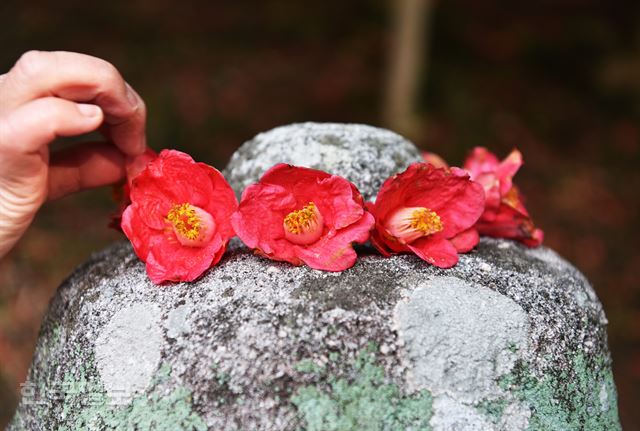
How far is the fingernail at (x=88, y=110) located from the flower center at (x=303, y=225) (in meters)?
0.32

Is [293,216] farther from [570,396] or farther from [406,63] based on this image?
[406,63]

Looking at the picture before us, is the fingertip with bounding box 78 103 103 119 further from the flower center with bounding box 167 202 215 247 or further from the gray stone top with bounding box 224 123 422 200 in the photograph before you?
the gray stone top with bounding box 224 123 422 200

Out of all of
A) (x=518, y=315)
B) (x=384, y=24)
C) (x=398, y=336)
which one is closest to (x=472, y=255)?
(x=518, y=315)

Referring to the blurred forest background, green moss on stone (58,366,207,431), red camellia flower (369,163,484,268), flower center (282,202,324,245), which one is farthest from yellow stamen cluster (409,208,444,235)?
the blurred forest background

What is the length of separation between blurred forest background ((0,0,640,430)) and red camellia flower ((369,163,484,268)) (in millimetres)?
2518

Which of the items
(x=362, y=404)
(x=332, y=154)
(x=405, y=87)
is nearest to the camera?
(x=362, y=404)

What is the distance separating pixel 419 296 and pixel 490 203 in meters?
0.35

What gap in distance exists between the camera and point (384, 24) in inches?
252

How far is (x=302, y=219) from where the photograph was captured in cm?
108

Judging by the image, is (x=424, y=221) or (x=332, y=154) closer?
(x=424, y=221)

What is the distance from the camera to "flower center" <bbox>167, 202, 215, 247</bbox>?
1.12 metres

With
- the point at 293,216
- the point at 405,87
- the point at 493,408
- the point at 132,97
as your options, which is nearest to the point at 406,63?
the point at 405,87

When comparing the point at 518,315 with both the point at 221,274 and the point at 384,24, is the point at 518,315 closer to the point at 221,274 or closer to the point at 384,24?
the point at 221,274

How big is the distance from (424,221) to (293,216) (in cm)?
21
